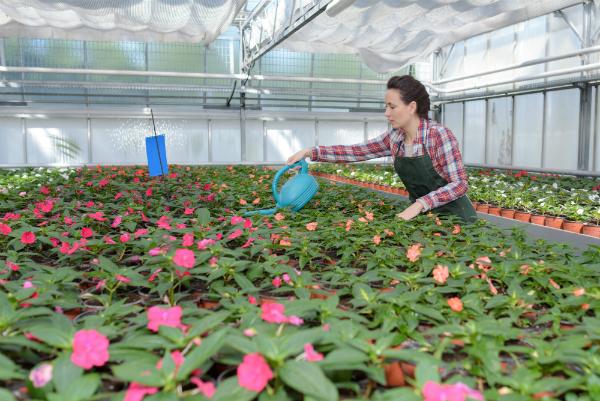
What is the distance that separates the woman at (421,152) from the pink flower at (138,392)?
241 centimetres

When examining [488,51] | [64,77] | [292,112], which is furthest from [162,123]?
[488,51]

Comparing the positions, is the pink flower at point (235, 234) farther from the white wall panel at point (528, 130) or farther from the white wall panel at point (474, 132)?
the white wall panel at point (474, 132)

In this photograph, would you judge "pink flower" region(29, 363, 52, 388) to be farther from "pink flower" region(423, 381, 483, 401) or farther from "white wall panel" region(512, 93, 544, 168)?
"white wall panel" region(512, 93, 544, 168)

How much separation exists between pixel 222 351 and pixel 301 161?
2.37 meters

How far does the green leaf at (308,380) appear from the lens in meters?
0.79

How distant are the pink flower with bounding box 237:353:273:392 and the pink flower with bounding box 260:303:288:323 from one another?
185mm

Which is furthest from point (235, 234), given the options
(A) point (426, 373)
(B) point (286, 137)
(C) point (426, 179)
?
(B) point (286, 137)

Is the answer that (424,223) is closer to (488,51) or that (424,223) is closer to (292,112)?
(488,51)

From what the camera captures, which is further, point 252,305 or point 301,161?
point 301,161

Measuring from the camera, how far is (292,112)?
1484cm

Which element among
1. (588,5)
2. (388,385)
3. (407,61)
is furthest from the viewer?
(407,61)

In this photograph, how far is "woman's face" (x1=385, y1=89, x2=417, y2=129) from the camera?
3270mm

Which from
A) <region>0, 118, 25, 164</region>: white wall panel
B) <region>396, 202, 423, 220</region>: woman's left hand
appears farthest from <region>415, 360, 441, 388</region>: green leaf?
<region>0, 118, 25, 164</region>: white wall panel

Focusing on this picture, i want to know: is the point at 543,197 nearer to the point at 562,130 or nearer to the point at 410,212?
the point at 410,212
